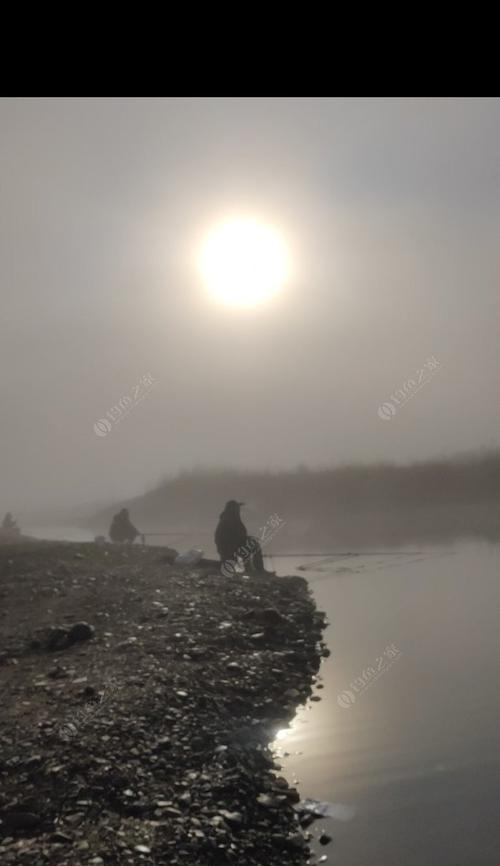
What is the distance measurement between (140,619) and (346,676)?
21.7 feet

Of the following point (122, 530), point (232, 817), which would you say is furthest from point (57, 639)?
point (122, 530)

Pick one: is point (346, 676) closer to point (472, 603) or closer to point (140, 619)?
point (140, 619)

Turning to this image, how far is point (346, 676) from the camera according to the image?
12.3 m

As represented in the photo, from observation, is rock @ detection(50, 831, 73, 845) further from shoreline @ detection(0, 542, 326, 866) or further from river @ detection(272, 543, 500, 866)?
river @ detection(272, 543, 500, 866)

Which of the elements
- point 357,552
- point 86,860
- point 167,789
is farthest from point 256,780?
point 357,552

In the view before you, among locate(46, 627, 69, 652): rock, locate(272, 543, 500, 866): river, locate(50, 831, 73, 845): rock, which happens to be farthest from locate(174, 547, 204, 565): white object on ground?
locate(50, 831, 73, 845): rock

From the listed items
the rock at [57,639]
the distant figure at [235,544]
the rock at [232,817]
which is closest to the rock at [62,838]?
the rock at [232,817]

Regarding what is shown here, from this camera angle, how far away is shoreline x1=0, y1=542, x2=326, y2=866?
20.8 ft

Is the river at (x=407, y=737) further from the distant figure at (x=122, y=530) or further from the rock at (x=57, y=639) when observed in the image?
the distant figure at (x=122, y=530)

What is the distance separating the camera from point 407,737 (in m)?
9.07

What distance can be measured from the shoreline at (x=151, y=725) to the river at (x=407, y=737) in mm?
633

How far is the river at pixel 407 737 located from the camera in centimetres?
642

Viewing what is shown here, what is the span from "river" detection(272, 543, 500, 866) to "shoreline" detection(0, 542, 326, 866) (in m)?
0.63
